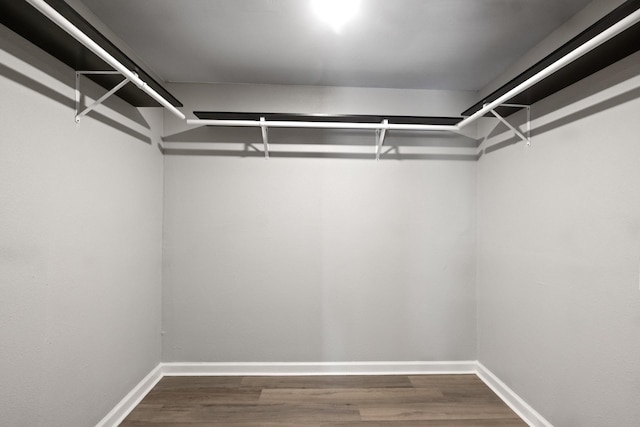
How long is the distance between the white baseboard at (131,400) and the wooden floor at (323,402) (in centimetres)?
4

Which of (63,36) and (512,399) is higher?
(63,36)

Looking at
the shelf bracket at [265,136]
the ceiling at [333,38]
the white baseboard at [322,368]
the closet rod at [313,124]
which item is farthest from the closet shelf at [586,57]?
the white baseboard at [322,368]

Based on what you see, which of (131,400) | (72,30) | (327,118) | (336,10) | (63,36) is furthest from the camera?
(327,118)

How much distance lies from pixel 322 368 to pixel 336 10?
7.90 ft

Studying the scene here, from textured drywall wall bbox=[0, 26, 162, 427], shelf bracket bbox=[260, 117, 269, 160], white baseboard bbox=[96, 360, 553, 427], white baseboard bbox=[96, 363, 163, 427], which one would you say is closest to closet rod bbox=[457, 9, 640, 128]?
Result: shelf bracket bbox=[260, 117, 269, 160]

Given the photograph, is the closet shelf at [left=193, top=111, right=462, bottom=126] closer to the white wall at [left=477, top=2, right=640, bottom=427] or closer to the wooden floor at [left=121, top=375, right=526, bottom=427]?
the white wall at [left=477, top=2, right=640, bottom=427]

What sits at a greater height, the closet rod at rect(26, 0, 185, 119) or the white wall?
the closet rod at rect(26, 0, 185, 119)

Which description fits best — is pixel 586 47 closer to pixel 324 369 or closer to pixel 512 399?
pixel 512 399

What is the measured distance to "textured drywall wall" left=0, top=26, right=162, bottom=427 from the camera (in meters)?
1.21

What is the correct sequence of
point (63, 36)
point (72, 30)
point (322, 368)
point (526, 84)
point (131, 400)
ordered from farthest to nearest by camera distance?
point (322, 368)
point (131, 400)
point (526, 84)
point (63, 36)
point (72, 30)

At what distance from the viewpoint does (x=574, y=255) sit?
159cm

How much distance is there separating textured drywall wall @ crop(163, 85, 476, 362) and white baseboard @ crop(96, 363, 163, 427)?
0.59 ft

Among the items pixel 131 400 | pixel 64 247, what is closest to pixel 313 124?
pixel 64 247

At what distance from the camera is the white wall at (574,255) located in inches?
52.7
